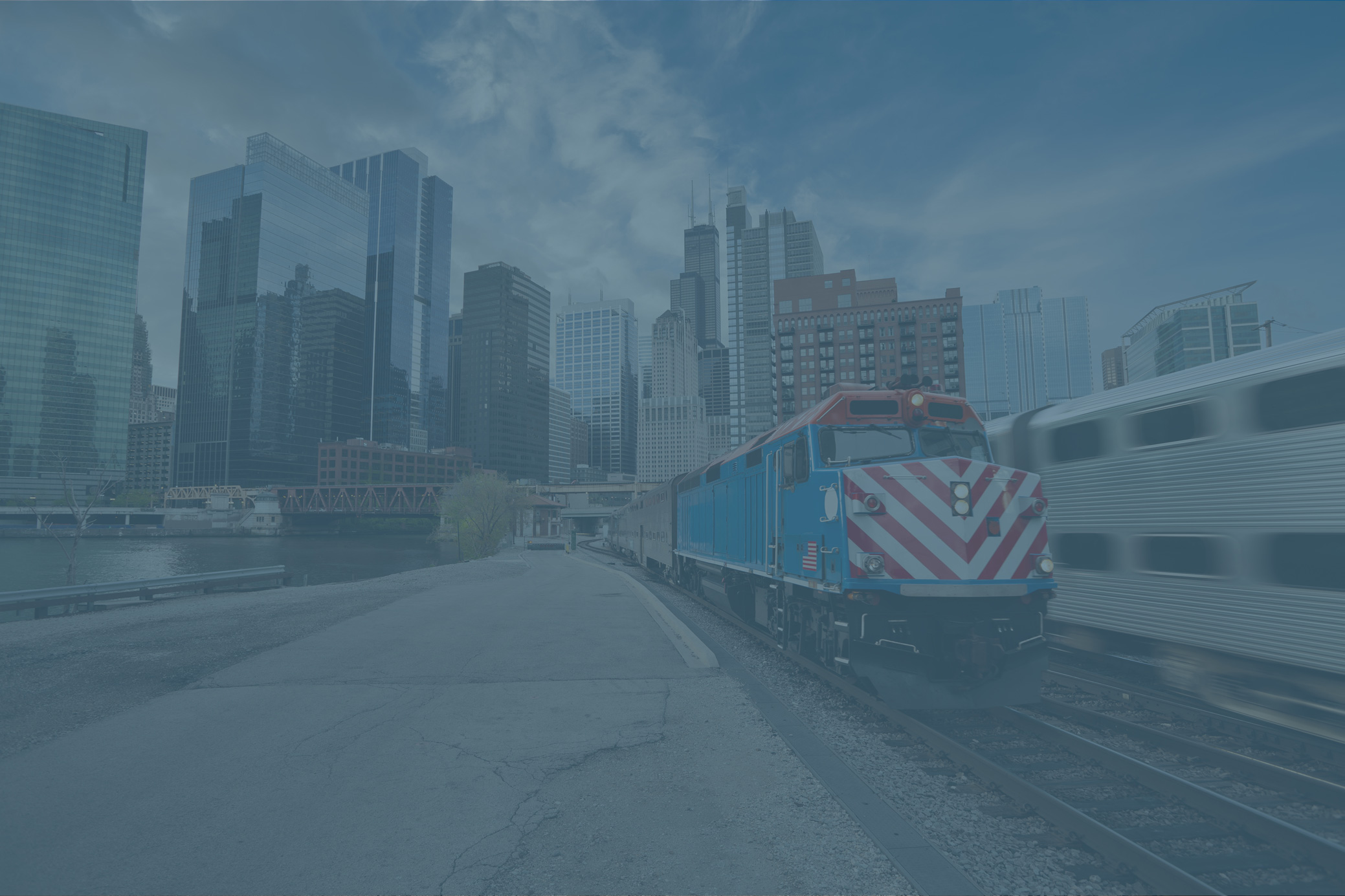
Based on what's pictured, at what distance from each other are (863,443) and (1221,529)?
13.7 feet

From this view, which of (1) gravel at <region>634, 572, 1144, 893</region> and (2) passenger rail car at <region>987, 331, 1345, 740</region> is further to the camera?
(2) passenger rail car at <region>987, 331, 1345, 740</region>

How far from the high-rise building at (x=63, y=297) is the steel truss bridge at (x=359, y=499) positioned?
32.0 m

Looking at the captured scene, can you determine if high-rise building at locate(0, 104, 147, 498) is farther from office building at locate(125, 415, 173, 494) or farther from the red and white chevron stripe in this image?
the red and white chevron stripe

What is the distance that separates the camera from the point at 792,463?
910 centimetres

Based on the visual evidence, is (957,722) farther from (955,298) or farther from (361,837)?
(955,298)

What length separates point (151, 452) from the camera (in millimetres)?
183375

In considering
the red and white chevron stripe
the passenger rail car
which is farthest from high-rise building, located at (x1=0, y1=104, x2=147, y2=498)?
the passenger rail car

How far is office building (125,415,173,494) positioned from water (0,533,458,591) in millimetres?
106644

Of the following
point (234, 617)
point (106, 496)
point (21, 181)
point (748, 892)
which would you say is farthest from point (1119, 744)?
point (21, 181)

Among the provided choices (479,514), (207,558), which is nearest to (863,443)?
(479,514)

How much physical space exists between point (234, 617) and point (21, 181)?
164 m

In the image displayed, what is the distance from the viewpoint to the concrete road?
165 inches

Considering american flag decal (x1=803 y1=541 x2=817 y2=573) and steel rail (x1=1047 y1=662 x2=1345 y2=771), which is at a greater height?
american flag decal (x1=803 y1=541 x2=817 y2=573)

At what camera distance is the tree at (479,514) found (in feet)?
200
